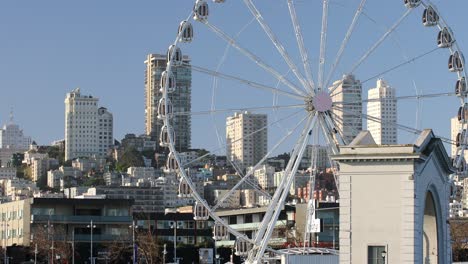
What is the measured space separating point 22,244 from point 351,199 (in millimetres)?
111479

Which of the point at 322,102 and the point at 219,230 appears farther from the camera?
the point at 219,230

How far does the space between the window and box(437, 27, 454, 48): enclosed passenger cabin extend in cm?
2728

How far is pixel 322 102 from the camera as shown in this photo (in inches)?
3123

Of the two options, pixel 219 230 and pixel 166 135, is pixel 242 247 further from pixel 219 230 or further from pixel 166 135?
pixel 166 135

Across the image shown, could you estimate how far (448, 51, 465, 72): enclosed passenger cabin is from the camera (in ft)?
279

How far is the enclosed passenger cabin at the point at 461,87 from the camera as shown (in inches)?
3342

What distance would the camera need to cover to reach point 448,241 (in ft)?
213

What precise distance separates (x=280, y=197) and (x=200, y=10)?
41.7 ft

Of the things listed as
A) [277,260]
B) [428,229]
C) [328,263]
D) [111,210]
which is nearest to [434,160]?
[428,229]

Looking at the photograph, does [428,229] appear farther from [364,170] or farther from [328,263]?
[328,263]

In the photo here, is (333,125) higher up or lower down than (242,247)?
higher up

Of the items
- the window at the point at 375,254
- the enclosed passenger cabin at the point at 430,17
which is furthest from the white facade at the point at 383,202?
the enclosed passenger cabin at the point at 430,17

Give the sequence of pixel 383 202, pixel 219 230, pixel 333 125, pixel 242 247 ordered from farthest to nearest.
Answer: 1. pixel 219 230
2. pixel 242 247
3. pixel 333 125
4. pixel 383 202

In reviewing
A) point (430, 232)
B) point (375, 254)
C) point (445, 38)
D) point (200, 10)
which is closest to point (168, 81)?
point (200, 10)
